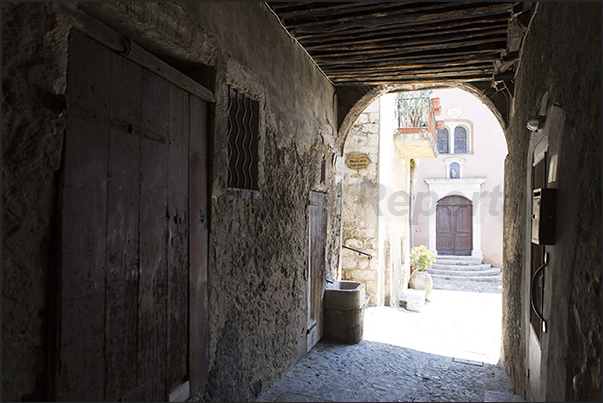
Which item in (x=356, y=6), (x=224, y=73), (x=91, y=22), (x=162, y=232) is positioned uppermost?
(x=356, y=6)

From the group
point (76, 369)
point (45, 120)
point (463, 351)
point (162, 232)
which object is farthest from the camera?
point (463, 351)

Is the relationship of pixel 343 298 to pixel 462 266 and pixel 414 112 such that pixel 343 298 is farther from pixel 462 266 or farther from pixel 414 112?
pixel 462 266

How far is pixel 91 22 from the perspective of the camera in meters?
1.74

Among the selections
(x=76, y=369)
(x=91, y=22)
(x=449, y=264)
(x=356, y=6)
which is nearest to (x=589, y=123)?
(x=91, y=22)

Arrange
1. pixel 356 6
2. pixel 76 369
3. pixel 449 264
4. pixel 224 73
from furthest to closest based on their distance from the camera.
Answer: pixel 449 264 → pixel 356 6 → pixel 224 73 → pixel 76 369

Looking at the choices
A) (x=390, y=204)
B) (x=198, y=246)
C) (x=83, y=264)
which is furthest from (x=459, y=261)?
(x=83, y=264)

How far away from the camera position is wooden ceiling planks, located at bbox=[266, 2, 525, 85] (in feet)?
11.5

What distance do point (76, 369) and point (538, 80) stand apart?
10.3 ft

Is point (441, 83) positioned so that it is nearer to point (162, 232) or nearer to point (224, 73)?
point (224, 73)

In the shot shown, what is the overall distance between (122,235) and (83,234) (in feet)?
0.84

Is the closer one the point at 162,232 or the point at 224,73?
the point at 162,232

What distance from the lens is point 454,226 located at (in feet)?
59.7

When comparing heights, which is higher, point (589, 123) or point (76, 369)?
point (589, 123)

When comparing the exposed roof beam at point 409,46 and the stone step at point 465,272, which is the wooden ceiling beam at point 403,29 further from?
the stone step at point 465,272
